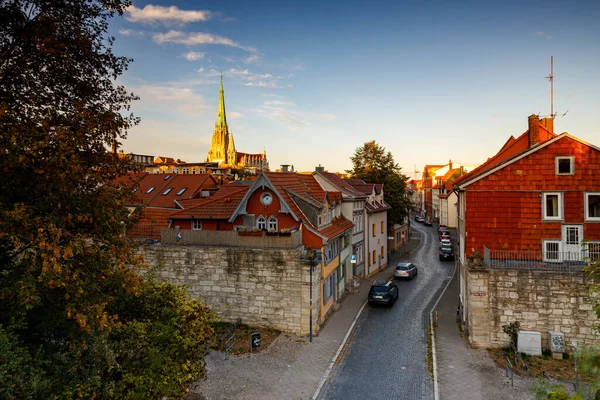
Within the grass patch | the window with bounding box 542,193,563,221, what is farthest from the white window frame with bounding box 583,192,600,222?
the grass patch

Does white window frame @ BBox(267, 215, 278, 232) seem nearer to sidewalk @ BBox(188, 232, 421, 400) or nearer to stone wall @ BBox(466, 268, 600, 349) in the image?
sidewalk @ BBox(188, 232, 421, 400)

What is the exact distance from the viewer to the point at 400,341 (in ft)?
61.8

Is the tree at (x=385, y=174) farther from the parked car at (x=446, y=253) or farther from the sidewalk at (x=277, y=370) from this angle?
the sidewalk at (x=277, y=370)

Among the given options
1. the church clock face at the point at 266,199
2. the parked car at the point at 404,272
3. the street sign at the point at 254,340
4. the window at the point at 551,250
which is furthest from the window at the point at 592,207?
the street sign at the point at 254,340

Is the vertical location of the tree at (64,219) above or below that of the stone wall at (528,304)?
above

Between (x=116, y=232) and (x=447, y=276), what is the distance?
98.8 ft

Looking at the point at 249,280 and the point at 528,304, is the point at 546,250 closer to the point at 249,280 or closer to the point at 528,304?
the point at 528,304

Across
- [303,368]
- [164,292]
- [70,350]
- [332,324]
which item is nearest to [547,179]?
[332,324]

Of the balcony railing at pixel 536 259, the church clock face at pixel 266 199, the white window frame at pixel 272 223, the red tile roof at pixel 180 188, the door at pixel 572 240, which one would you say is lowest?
the balcony railing at pixel 536 259

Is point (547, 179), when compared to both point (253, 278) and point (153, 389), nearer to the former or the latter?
point (253, 278)

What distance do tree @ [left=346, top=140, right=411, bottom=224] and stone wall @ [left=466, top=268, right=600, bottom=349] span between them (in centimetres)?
2772

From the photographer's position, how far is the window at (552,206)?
1889 cm

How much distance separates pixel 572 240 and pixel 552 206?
6.02 ft

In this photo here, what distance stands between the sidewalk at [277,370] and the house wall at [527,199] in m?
8.79
